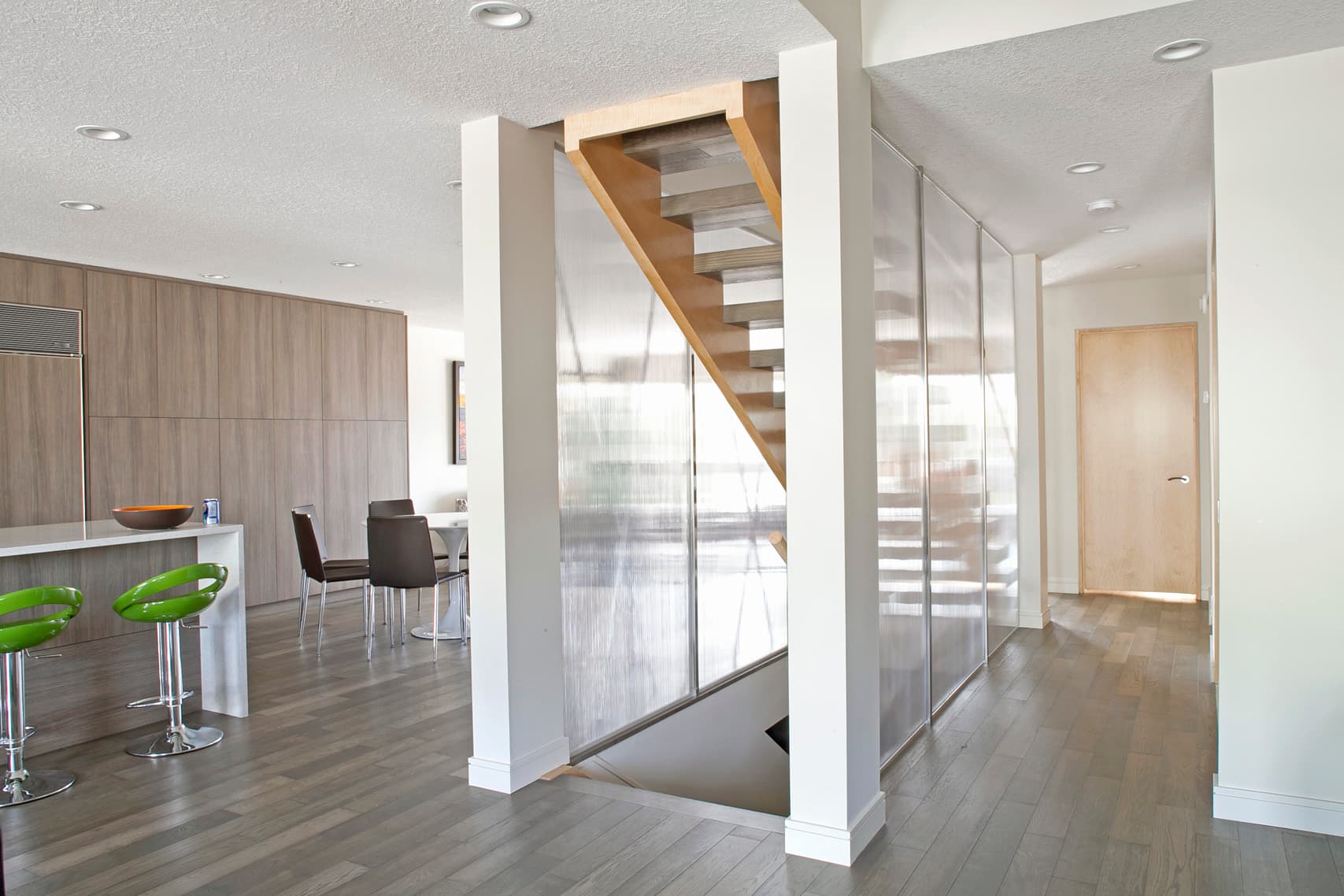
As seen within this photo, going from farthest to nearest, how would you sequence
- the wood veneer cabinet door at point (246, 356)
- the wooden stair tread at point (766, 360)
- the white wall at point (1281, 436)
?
the wood veneer cabinet door at point (246, 356), the wooden stair tread at point (766, 360), the white wall at point (1281, 436)

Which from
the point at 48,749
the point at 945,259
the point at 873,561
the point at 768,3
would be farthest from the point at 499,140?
the point at 48,749

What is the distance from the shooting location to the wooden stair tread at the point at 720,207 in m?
3.53

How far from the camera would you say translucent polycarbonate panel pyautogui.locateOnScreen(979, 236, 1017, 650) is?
5637mm

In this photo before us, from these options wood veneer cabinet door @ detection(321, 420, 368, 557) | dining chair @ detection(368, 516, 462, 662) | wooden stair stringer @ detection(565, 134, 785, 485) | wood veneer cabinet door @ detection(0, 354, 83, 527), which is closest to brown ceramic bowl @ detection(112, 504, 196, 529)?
dining chair @ detection(368, 516, 462, 662)

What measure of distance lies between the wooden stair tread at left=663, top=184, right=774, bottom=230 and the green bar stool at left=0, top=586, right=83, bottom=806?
288cm

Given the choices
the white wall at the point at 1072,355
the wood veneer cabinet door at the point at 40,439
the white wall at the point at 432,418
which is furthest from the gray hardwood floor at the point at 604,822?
the white wall at the point at 432,418

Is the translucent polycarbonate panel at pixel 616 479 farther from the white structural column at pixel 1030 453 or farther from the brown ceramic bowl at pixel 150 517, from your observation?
the white structural column at pixel 1030 453

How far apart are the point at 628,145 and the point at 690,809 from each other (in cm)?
251

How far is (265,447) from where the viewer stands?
7.45 metres

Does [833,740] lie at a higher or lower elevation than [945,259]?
lower

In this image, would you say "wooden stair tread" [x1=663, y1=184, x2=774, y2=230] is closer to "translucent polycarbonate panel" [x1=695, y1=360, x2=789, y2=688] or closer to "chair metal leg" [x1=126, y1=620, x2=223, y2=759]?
"translucent polycarbonate panel" [x1=695, y1=360, x2=789, y2=688]

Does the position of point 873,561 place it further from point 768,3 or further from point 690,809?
point 768,3

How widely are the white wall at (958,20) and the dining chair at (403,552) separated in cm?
386

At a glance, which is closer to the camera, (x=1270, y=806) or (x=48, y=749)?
(x=1270, y=806)
